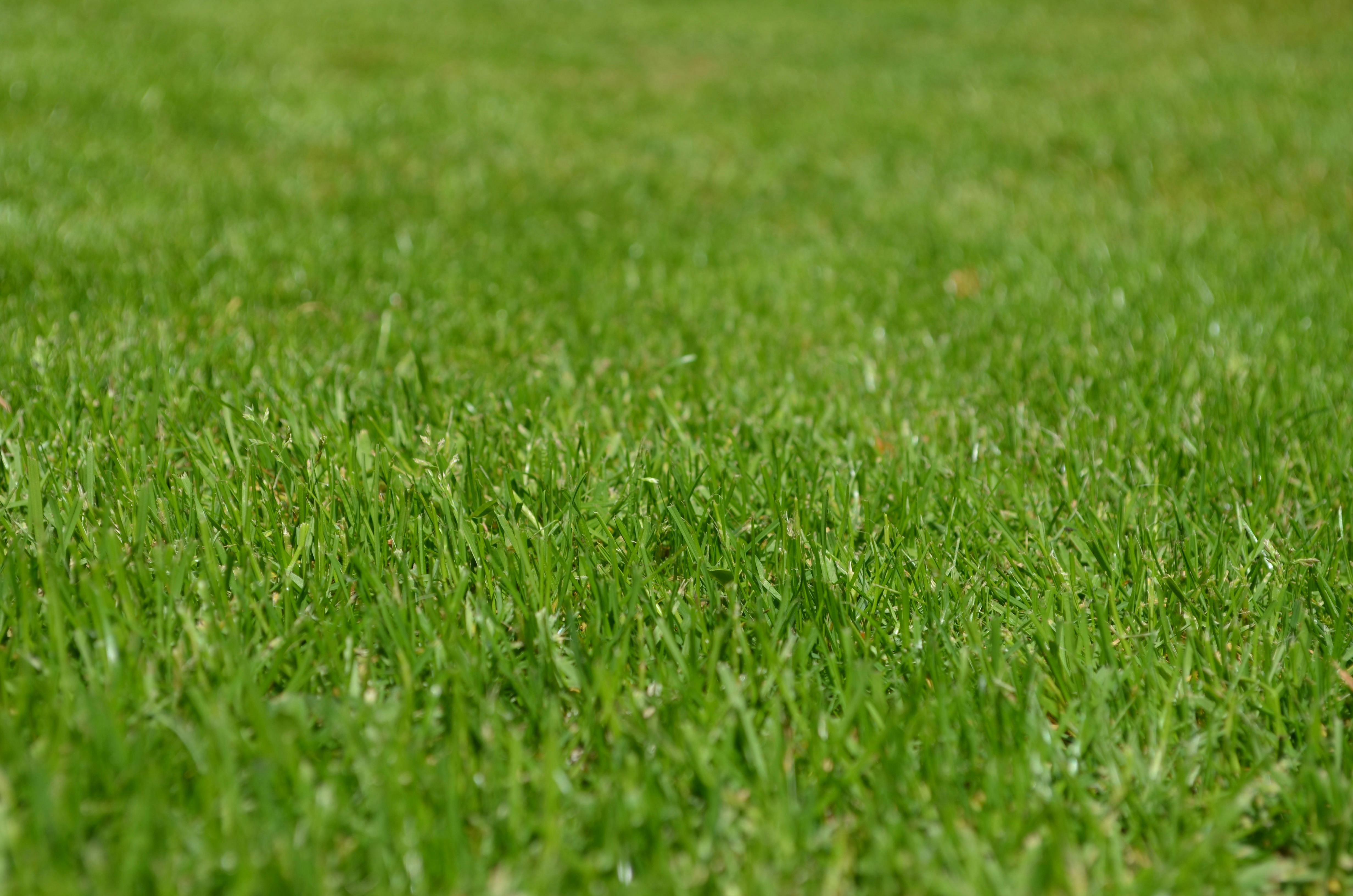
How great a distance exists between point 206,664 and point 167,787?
245 mm

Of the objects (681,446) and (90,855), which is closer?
(90,855)

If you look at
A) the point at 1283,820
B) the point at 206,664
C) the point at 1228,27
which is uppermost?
the point at 1228,27

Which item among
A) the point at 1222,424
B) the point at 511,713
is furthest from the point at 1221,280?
the point at 511,713

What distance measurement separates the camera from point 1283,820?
4.86 feet

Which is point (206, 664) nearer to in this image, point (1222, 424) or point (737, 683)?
point (737, 683)

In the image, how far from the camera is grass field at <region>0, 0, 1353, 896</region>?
1.37m

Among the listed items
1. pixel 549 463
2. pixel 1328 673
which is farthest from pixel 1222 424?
pixel 549 463

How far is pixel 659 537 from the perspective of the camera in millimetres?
2131

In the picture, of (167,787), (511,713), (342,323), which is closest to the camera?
(167,787)

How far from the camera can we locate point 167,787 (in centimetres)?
139

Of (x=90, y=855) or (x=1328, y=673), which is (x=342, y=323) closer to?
(x=90, y=855)

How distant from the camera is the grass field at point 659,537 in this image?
4.48 feet

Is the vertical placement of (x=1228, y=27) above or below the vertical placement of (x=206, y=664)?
above

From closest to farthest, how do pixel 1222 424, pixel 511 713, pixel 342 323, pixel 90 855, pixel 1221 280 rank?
pixel 90 855, pixel 511 713, pixel 1222 424, pixel 342 323, pixel 1221 280
